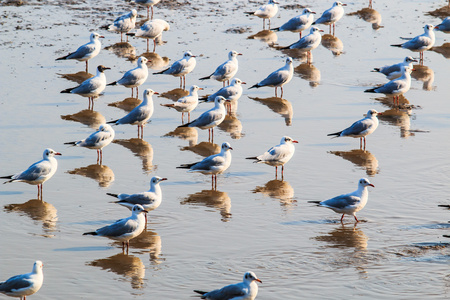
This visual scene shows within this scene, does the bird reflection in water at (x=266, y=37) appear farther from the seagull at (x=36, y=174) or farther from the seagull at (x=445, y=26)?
the seagull at (x=36, y=174)

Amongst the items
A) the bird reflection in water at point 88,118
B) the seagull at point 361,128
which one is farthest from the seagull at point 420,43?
the bird reflection in water at point 88,118

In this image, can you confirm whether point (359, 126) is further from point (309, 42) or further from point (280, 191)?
point (309, 42)

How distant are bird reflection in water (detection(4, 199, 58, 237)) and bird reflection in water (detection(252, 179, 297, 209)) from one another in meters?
4.03

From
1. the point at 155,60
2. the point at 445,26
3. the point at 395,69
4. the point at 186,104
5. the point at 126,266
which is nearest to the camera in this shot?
the point at 126,266

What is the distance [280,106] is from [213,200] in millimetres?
7174

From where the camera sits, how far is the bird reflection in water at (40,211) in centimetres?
1384

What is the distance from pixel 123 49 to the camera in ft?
92.6

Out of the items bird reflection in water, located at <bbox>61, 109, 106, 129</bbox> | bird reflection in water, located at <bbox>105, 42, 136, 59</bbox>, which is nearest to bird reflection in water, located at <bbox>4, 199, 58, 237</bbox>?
bird reflection in water, located at <bbox>61, 109, 106, 129</bbox>

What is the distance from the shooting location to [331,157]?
17703 millimetres

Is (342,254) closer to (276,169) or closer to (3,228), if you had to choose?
(276,169)

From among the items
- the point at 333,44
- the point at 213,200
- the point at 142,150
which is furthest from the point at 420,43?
the point at 213,200

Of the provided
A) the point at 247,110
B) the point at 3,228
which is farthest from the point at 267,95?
the point at 3,228

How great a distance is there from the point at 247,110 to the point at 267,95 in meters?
1.78

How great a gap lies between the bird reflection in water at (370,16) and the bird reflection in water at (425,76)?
5.52 m
